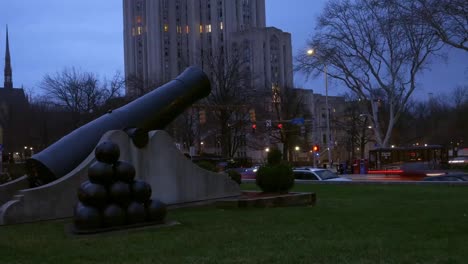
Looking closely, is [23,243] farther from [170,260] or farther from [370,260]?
[370,260]

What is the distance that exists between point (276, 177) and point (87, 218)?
23.5 ft

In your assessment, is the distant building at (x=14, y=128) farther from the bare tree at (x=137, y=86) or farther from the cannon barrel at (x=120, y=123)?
the cannon barrel at (x=120, y=123)

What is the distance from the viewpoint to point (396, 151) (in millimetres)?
47719

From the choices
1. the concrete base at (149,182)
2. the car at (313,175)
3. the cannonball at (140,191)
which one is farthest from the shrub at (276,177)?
the car at (313,175)

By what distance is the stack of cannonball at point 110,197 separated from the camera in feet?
33.2

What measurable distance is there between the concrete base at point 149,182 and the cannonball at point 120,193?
84.6 inches

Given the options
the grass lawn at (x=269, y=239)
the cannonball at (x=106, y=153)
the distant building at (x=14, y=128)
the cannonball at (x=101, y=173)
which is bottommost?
the grass lawn at (x=269, y=239)

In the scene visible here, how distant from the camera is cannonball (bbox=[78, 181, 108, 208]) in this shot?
33.0ft

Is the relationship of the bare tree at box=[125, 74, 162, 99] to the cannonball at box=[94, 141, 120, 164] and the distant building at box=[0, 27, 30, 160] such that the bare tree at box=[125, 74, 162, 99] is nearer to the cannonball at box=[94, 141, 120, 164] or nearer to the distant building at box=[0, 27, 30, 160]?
the distant building at box=[0, 27, 30, 160]

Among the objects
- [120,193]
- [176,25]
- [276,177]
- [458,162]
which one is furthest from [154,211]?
[176,25]

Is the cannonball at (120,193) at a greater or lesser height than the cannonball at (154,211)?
greater

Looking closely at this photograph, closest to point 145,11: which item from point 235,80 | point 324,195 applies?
point 235,80

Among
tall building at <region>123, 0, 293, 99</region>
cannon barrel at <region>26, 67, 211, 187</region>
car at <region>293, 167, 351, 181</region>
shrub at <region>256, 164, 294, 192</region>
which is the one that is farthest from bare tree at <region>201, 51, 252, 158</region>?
tall building at <region>123, 0, 293, 99</region>

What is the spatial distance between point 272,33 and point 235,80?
69.6 m
